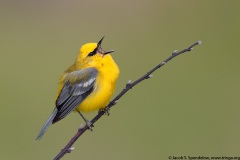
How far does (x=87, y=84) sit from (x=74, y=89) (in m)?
0.10

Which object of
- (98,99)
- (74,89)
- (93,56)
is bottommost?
(98,99)

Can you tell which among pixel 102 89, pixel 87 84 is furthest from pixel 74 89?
pixel 102 89

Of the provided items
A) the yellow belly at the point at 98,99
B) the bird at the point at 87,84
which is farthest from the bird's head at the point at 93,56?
the yellow belly at the point at 98,99

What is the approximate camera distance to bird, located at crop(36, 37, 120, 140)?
15.6ft

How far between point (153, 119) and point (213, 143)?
1080 millimetres

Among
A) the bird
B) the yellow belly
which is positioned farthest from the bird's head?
the yellow belly

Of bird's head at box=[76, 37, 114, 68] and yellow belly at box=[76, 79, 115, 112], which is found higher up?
bird's head at box=[76, 37, 114, 68]

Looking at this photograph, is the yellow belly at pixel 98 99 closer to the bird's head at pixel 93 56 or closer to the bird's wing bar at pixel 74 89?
the bird's wing bar at pixel 74 89

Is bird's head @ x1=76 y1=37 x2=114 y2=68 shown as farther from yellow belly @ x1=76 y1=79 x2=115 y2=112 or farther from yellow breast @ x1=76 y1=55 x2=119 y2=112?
yellow belly @ x1=76 y1=79 x2=115 y2=112

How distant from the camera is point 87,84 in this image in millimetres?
4875

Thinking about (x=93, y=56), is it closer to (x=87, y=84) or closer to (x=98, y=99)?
(x=87, y=84)

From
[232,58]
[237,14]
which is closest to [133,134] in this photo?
[232,58]

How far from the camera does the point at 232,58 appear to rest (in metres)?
10.3

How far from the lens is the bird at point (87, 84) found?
15.6 feet
